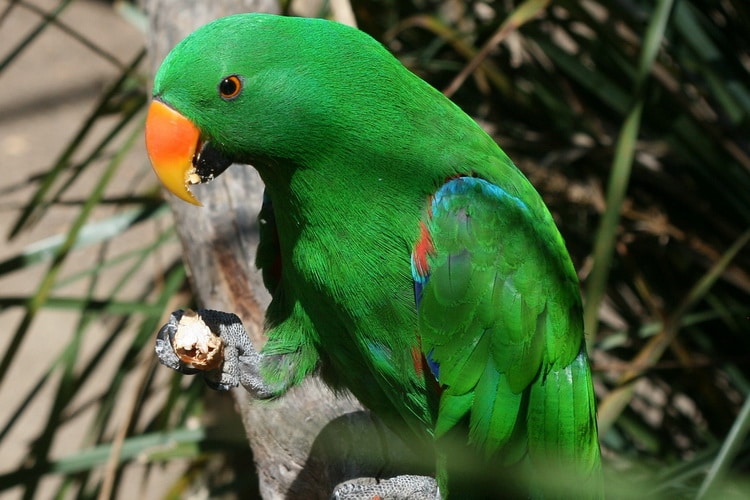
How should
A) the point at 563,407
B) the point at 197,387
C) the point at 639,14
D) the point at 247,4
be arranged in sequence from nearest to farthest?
1. the point at 563,407
2. the point at 247,4
3. the point at 639,14
4. the point at 197,387

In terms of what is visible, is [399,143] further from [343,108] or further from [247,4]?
[247,4]

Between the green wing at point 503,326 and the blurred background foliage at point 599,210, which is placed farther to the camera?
the blurred background foliage at point 599,210

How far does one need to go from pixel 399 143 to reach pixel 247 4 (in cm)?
91

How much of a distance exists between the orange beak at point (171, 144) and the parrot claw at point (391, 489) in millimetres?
621

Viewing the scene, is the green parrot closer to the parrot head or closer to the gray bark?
the parrot head

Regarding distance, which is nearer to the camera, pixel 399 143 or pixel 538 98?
pixel 399 143

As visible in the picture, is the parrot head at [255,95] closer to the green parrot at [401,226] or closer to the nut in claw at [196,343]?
the green parrot at [401,226]

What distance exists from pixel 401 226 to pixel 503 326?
24 centimetres

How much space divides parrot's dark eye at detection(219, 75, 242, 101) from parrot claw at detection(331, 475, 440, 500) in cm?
74

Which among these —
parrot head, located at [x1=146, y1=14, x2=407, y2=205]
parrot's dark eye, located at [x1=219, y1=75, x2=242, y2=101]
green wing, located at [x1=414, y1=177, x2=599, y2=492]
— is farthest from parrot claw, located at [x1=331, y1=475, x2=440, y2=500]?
parrot's dark eye, located at [x1=219, y1=75, x2=242, y2=101]

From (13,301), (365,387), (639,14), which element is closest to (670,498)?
(365,387)

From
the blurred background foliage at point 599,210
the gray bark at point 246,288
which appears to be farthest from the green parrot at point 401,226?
the blurred background foliage at point 599,210

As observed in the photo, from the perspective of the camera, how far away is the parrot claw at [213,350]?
1476 millimetres

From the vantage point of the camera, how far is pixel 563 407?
4.84ft
